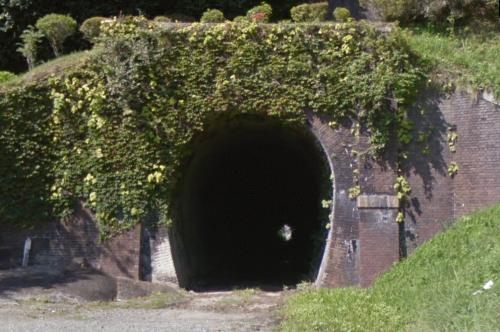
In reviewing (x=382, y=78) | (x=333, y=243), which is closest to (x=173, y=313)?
(x=333, y=243)

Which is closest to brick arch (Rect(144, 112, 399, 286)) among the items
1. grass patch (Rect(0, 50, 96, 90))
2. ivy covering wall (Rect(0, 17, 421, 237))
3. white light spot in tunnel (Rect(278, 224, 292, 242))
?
ivy covering wall (Rect(0, 17, 421, 237))

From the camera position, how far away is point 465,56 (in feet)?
57.9

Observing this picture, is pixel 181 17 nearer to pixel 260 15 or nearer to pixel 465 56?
pixel 260 15

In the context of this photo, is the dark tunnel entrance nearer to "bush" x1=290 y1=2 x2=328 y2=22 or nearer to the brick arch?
the brick arch

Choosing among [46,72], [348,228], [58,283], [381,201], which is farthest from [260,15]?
[58,283]

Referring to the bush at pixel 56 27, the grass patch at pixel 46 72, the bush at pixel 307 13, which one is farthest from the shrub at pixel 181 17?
the grass patch at pixel 46 72

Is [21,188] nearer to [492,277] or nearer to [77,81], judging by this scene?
[77,81]

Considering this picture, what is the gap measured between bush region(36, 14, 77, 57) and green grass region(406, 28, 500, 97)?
8.37 metres

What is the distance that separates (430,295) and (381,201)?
13.3ft

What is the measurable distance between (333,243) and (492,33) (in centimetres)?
709

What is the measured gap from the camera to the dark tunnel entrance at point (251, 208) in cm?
1983

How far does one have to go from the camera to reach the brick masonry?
16.5m

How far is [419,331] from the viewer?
38.2ft

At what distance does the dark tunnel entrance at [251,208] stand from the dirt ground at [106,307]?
1831 mm
